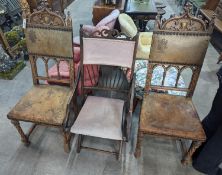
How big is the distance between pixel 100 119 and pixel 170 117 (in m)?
0.56

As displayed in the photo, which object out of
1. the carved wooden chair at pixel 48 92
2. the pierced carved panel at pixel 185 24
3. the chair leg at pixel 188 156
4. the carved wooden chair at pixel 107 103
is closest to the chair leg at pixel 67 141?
the carved wooden chair at pixel 48 92

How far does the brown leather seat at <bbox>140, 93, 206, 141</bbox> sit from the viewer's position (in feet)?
4.87

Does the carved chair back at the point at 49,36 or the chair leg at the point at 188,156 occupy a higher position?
the carved chair back at the point at 49,36

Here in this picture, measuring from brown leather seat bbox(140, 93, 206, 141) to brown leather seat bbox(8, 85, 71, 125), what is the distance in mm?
684

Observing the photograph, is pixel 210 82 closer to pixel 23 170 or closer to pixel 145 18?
pixel 145 18

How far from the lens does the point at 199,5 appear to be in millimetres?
4801

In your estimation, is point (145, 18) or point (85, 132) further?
point (145, 18)

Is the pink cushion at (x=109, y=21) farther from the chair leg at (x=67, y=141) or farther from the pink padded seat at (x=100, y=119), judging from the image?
the chair leg at (x=67, y=141)

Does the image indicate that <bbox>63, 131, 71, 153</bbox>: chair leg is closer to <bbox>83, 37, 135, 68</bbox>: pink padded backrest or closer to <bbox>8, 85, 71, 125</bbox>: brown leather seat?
<bbox>8, 85, 71, 125</bbox>: brown leather seat

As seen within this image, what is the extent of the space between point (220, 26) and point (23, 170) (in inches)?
153

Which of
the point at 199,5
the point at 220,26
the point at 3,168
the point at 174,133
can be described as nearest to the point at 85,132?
the point at 174,133

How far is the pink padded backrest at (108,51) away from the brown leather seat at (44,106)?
1.31ft

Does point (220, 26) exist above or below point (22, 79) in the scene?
above

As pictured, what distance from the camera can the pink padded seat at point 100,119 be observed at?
1.49m
